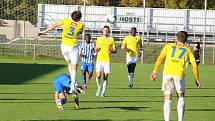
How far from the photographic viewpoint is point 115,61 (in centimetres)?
5169

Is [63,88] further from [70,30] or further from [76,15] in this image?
[76,15]

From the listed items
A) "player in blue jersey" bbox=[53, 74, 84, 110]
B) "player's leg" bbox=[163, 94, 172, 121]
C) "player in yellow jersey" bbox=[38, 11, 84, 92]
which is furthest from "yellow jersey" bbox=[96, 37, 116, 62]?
"player's leg" bbox=[163, 94, 172, 121]

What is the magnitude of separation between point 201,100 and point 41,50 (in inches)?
1291

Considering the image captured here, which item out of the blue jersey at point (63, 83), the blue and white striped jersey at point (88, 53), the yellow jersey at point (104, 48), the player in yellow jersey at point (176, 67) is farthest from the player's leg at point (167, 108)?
the blue and white striped jersey at point (88, 53)

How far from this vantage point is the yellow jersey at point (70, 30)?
55.8 ft

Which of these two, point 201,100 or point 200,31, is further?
point 200,31

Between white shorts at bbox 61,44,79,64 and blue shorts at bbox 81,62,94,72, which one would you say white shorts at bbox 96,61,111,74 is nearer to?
blue shorts at bbox 81,62,94,72

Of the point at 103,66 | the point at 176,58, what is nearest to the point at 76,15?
the point at 176,58

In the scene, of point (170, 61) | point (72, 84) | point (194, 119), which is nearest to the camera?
point (170, 61)

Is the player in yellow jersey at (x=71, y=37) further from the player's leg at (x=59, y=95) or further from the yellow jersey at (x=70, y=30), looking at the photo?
the player's leg at (x=59, y=95)

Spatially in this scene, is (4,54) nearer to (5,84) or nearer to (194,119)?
(5,84)

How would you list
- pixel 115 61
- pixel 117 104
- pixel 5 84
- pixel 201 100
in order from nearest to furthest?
pixel 117 104, pixel 201 100, pixel 5 84, pixel 115 61

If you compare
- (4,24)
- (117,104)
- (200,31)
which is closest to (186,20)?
(200,31)

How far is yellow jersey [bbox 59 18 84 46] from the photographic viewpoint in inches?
670
